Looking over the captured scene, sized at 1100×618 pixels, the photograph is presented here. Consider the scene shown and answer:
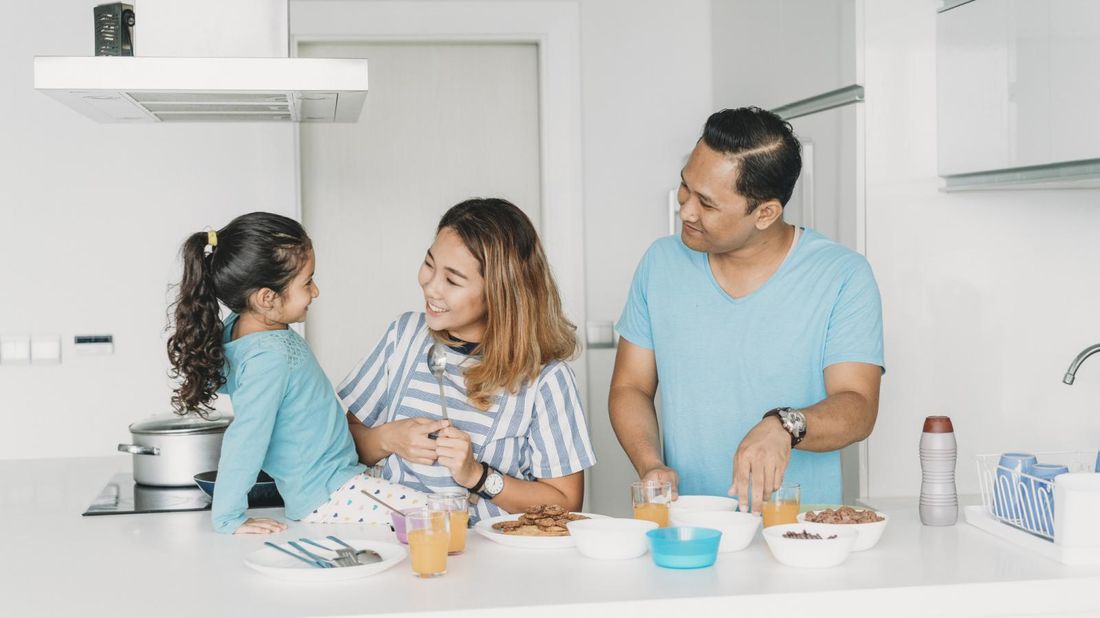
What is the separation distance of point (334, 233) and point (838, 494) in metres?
2.11

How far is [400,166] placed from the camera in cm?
382

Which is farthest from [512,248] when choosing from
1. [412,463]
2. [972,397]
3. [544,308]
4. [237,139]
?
[237,139]

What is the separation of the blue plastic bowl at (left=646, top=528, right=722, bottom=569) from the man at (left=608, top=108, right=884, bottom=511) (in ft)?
1.04

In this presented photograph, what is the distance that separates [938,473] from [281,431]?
3.88 feet

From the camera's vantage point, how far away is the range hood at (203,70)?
2.06 m

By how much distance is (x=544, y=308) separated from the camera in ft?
7.02

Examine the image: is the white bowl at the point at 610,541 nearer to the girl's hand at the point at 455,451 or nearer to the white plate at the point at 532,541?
the white plate at the point at 532,541

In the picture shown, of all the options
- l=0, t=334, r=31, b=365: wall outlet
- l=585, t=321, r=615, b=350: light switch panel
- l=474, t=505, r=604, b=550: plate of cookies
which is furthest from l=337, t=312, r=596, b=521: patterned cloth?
l=0, t=334, r=31, b=365: wall outlet

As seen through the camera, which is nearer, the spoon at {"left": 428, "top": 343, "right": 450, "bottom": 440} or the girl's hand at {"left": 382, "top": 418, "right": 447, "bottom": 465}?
the girl's hand at {"left": 382, "top": 418, "right": 447, "bottom": 465}

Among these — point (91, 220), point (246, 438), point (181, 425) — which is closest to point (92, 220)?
point (91, 220)

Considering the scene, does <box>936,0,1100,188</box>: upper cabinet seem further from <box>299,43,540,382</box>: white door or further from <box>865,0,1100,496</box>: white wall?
<box>299,43,540,382</box>: white door

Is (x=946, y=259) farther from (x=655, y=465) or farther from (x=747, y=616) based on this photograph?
(x=747, y=616)

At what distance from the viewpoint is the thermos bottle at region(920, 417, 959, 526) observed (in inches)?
73.8

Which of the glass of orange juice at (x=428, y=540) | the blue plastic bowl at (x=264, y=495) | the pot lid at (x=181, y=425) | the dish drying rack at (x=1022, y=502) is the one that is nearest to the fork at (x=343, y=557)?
the glass of orange juice at (x=428, y=540)
